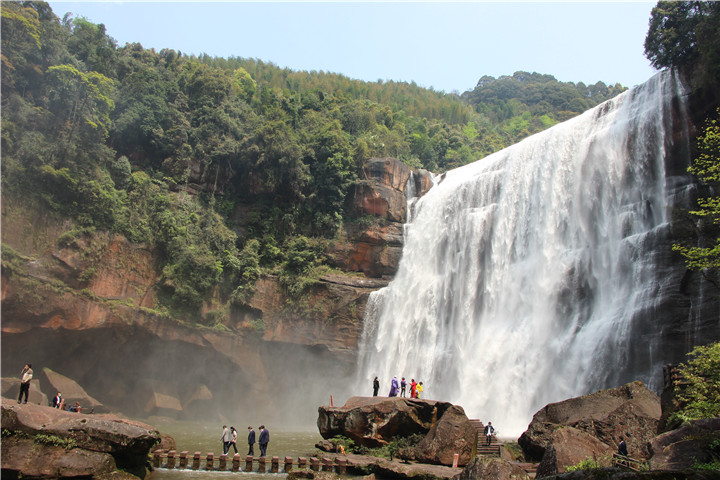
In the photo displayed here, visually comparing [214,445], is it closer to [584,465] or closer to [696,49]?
[584,465]

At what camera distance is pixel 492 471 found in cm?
1141

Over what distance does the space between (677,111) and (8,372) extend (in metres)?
36.6

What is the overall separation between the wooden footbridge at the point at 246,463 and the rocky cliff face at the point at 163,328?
15.2 metres

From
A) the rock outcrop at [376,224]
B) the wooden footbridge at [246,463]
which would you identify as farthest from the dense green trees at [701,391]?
the rock outcrop at [376,224]

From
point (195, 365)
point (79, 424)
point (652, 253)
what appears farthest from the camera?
point (195, 365)

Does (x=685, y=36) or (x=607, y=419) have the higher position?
(x=685, y=36)

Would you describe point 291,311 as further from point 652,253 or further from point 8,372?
point 652,253

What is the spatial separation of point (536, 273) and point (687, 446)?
19.4 m

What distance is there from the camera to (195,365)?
34406mm

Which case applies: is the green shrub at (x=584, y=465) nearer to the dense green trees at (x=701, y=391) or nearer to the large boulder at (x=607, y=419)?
the large boulder at (x=607, y=419)

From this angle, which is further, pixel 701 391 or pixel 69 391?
pixel 69 391

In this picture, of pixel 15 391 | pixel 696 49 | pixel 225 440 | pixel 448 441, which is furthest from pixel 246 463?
pixel 696 49

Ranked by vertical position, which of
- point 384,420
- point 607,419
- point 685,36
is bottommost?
point 384,420

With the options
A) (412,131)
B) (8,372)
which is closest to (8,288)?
(8,372)
